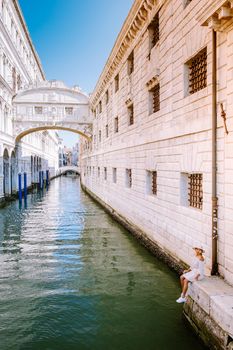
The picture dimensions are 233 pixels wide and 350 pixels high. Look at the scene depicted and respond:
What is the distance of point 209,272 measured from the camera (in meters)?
6.48

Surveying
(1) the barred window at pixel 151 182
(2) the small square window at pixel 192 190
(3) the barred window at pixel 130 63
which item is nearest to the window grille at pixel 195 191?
(2) the small square window at pixel 192 190

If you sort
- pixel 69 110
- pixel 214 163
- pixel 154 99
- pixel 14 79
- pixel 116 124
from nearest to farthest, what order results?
Answer: 1. pixel 214 163
2. pixel 154 99
3. pixel 116 124
4. pixel 14 79
5. pixel 69 110

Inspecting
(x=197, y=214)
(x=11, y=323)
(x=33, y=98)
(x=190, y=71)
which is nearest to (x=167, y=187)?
(x=197, y=214)

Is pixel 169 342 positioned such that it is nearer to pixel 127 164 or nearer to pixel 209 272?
pixel 209 272

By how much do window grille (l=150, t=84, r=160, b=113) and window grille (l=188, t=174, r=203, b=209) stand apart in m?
3.52

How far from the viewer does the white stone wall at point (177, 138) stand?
6.11m

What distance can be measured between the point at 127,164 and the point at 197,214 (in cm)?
749

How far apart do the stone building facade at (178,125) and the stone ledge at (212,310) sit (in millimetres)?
468

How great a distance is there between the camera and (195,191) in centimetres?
778

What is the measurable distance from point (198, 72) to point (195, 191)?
2.76 m

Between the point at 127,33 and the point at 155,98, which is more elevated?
the point at 127,33

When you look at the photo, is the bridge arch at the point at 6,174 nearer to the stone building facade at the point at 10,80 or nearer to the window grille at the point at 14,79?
the stone building facade at the point at 10,80

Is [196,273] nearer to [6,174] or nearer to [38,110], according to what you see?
[6,174]

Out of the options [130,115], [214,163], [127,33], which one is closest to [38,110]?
[130,115]
